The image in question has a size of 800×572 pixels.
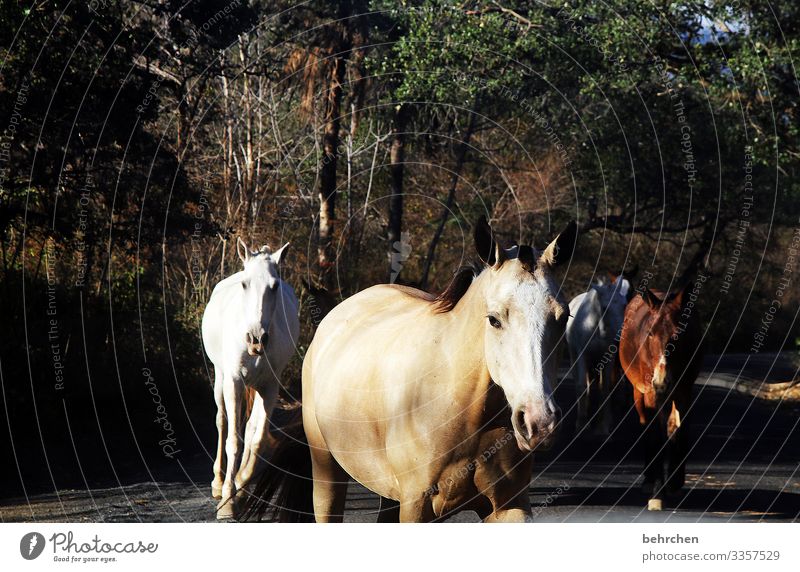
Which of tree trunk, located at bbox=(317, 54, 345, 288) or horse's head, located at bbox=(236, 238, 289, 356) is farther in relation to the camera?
tree trunk, located at bbox=(317, 54, 345, 288)

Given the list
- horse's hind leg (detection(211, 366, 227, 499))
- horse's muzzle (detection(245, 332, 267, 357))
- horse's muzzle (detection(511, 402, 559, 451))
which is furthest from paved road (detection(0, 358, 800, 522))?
horse's muzzle (detection(511, 402, 559, 451))

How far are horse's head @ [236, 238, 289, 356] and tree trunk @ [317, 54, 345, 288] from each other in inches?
174

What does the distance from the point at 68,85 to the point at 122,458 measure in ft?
12.3

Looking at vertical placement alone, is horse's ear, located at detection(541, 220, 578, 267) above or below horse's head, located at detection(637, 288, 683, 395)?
above

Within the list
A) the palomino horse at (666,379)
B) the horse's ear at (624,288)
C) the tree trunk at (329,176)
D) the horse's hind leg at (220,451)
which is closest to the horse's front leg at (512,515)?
the palomino horse at (666,379)

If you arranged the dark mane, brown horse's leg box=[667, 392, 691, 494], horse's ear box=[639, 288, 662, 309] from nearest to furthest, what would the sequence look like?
the dark mane, brown horse's leg box=[667, 392, 691, 494], horse's ear box=[639, 288, 662, 309]

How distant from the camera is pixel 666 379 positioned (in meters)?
9.25

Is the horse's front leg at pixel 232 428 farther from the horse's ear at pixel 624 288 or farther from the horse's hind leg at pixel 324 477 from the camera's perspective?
the horse's ear at pixel 624 288

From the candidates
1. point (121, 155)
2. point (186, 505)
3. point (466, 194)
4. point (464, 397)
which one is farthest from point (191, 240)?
point (466, 194)

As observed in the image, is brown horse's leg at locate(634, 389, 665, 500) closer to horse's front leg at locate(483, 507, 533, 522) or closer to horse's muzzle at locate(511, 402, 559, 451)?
horse's front leg at locate(483, 507, 533, 522)

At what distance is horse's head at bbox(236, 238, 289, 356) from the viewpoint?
27.6ft

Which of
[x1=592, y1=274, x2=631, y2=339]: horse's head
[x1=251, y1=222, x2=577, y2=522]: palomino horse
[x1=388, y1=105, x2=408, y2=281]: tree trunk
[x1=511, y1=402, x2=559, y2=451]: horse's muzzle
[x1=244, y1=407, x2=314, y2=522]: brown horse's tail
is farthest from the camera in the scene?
[x1=388, y1=105, x2=408, y2=281]: tree trunk

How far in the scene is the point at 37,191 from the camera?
10305 millimetres
